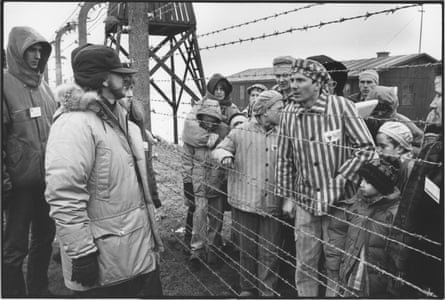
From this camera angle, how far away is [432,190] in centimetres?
191

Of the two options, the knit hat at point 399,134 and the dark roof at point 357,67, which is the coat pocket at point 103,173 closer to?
the dark roof at point 357,67

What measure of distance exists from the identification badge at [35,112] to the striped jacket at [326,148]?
1825 mm

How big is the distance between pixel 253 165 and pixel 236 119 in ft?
2.77

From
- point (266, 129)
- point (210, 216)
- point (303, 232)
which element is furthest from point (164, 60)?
point (303, 232)

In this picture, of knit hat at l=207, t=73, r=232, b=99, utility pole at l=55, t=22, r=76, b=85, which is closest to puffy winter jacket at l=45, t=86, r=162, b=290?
knit hat at l=207, t=73, r=232, b=99

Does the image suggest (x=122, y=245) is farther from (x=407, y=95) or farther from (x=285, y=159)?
(x=407, y=95)

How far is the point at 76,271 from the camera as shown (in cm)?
194

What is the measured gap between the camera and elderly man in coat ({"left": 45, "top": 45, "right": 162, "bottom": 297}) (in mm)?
1888

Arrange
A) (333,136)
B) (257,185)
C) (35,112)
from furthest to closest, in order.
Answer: (257,185) < (35,112) < (333,136)

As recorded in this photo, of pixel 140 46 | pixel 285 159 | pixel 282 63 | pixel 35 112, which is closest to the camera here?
pixel 285 159

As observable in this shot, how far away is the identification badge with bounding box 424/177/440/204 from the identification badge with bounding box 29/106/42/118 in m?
2.57

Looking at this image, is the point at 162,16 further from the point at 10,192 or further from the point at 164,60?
the point at 10,192

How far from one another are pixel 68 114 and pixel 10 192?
1.04 meters

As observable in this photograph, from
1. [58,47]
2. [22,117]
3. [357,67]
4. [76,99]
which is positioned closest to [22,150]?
[22,117]
